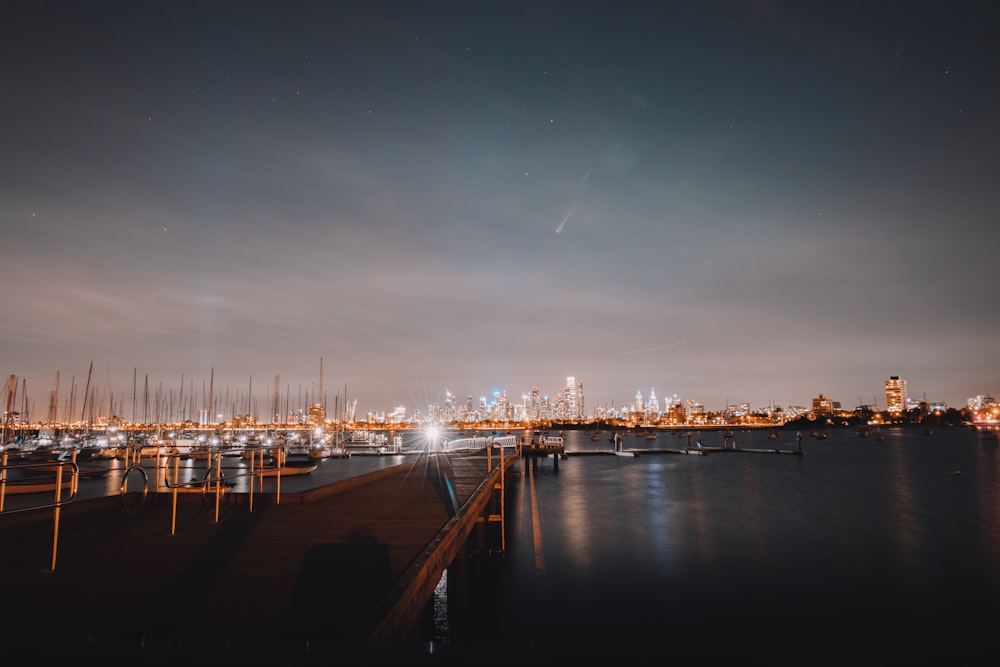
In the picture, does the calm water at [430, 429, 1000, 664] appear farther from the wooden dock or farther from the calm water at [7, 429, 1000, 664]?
the wooden dock

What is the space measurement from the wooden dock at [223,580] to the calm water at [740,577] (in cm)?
165

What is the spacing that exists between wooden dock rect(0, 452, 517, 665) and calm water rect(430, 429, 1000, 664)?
1648mm

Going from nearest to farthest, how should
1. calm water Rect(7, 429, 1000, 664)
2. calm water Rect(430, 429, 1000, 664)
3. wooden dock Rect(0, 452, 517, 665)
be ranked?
wooden dock Rect(0, 452, 517, 665) → calm water Rect(7, 429, 1000, 664) → calm water Rect(430, 429, 1000, 664)

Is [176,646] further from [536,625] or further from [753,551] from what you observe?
[753,551]

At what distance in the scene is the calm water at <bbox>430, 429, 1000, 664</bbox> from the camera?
594 inches

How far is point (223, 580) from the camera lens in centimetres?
759

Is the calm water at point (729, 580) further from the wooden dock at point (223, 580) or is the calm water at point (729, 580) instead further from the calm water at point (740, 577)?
the wooden dock at point (223, 580)

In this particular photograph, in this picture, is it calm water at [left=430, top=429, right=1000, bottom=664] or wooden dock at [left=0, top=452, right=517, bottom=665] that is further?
calm water at [left=430, top=429, right=1000, bottom=664]

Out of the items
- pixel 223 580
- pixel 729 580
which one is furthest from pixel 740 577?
pixel 223 580

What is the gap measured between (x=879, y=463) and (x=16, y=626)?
91.1 meters

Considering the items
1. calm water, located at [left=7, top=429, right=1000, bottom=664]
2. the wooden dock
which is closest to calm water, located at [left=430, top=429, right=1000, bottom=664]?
calm water, located at [left=7, top=429, right=1000, bottom=664]

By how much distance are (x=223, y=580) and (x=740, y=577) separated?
19.2 meters

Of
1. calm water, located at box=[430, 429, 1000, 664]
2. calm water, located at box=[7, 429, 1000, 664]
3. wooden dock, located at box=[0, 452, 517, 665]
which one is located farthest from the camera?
calm water, located at box=[430, 429, 1000, 664]

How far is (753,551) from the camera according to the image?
25172mm
